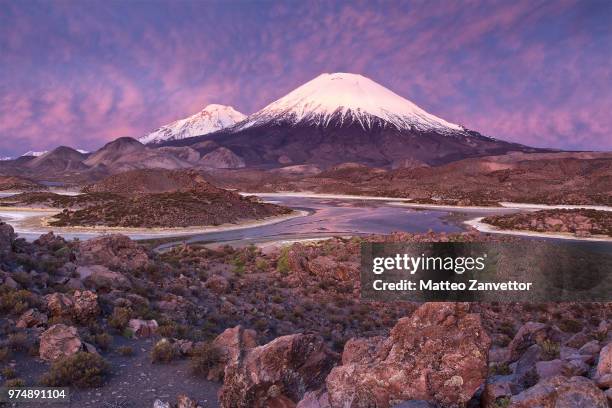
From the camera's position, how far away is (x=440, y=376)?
5461 millimetres

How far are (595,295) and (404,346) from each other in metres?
18.4

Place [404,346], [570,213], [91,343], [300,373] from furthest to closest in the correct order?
[570,213] → [91,343] → [300,373] → [404,346]

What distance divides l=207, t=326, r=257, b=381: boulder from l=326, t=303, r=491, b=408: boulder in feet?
10.1

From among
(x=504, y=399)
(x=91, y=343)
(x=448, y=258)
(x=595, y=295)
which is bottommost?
(x=595, y=295)

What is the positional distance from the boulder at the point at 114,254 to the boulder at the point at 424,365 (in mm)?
12866

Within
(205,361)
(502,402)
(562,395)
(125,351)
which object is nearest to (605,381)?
(562,395)

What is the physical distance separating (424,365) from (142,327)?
7.55 m

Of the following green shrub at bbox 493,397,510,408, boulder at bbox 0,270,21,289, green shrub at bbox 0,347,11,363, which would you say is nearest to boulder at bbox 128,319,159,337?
green shrub at bbox 0,347,11,363

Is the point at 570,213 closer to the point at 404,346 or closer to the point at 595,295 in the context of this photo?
the point at 595,295

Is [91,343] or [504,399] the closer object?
[504,399]

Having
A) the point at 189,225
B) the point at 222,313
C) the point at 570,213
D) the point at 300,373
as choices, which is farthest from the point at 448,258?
the point at 570,213

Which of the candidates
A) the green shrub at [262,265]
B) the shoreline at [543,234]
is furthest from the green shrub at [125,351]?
the shoreline at [543,234]

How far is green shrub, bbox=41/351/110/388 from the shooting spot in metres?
7.80

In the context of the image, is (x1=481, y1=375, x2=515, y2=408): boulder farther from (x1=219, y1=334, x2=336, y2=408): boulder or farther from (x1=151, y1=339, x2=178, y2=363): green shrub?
(x1=151, y1=339, x2=178, y2=363): green shrub
